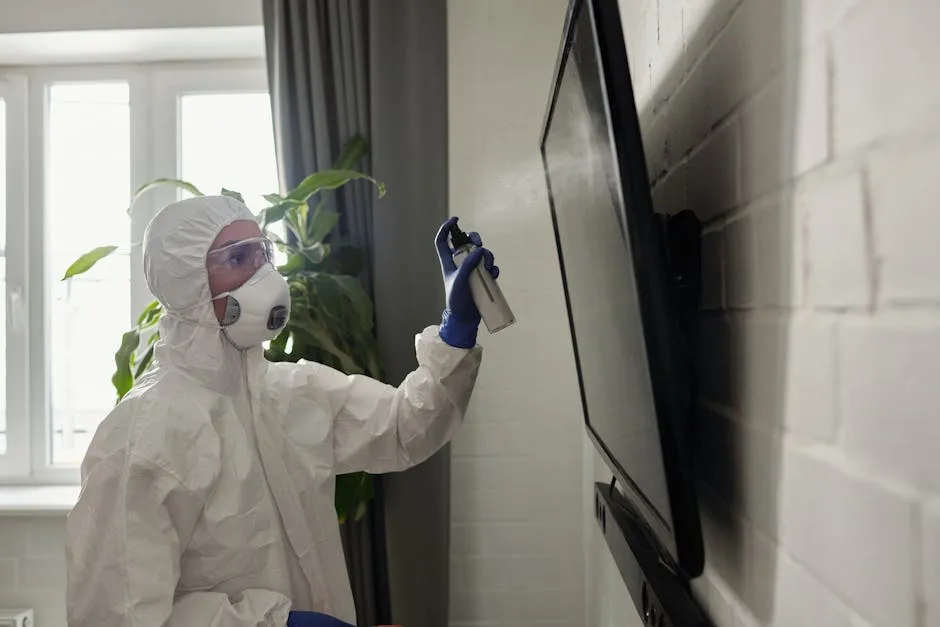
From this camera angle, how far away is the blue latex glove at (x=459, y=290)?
1.31 metres

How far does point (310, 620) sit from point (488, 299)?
2.16ft

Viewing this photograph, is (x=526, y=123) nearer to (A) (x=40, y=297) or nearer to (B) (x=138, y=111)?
(B) (x=138, y=111)

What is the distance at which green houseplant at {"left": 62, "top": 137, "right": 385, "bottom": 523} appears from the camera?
192 centimetres

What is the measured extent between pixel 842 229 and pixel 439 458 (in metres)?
1.68

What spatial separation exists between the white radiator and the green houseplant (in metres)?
0.94

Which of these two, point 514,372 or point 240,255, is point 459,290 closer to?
point 240,255

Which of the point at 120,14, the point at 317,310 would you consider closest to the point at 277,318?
the point at 317,310

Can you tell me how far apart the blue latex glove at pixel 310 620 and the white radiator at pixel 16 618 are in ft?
4.90

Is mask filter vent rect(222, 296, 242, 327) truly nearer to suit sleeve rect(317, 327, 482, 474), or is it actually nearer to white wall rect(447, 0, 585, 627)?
suit sleeve rect(317, 327, 482, 474)

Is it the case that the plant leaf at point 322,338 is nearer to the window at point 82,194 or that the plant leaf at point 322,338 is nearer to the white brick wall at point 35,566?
the window at point 82,194

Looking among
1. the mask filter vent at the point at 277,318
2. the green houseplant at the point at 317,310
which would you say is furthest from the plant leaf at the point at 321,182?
the mask filter vent at the point at 277,318

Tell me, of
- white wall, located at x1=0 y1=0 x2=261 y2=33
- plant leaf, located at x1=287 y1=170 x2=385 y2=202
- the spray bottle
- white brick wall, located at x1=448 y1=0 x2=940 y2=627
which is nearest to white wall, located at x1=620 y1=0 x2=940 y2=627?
white brick wall, located at x1=448 y1=0 x2=940 y2=627

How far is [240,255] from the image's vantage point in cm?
147

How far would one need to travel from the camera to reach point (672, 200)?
1052 mm
